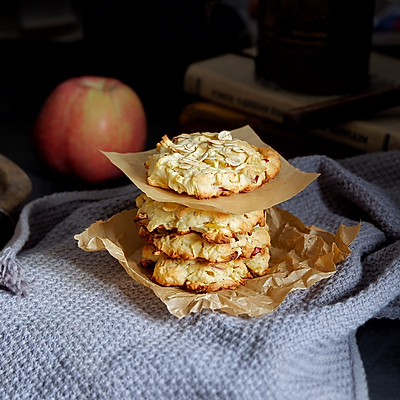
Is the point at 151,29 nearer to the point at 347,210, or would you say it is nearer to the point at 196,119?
the point at 196,119

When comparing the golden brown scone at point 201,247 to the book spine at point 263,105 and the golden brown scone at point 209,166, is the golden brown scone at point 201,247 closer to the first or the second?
the golden brown scone at point 209,166

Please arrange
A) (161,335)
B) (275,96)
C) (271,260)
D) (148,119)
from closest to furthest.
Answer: (161,335), (271,260), (275,96), (148,119)

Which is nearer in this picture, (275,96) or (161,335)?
(161,335)

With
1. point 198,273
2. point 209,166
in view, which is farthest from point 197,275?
point 209,166

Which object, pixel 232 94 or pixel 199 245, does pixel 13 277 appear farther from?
pixel 232 94

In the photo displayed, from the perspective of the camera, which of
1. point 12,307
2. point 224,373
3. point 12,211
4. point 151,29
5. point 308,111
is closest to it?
point 224,373

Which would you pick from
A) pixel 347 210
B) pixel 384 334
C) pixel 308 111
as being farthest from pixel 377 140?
pixel 384 334

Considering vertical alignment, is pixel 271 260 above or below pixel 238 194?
below

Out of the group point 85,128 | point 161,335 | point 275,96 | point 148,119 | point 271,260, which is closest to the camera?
point 161,335
